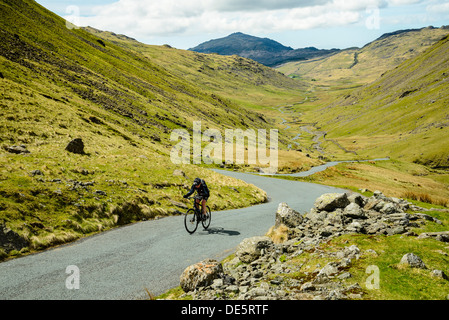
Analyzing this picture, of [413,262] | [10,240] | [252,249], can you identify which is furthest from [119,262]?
[413,262]

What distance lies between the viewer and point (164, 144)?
258 feet

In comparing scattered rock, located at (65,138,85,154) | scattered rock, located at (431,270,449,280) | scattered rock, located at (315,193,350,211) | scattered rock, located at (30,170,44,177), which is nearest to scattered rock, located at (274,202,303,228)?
scattered rock, located at (315,193,350,211)

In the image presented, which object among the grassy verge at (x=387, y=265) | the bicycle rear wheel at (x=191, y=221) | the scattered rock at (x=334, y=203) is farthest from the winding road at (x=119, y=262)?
the scattered rock at (x=334, y=203)

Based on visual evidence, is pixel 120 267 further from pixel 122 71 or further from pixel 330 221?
pixel 122 71

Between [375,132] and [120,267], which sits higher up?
[375,132]

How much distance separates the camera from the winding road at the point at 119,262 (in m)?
10.4

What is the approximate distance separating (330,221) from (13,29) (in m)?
116

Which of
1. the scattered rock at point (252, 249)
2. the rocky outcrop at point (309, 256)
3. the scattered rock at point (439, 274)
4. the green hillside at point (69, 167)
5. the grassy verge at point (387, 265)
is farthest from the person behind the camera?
the green hillside at point (69, 167)

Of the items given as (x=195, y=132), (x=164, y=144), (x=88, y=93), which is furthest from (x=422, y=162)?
(x=88, y=93)

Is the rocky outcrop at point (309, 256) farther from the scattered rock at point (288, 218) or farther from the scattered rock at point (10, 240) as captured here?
the scattered rock at point (10, 240)

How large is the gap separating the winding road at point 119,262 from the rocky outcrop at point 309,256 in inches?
81.9

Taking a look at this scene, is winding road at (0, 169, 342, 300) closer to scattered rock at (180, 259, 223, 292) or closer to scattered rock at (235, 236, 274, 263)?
scattered rock at (180, 259, 223, 292)
